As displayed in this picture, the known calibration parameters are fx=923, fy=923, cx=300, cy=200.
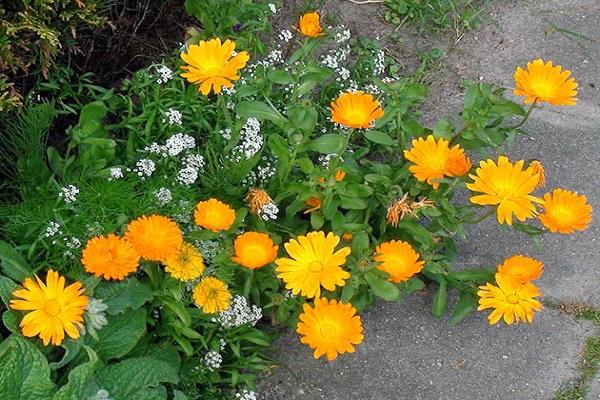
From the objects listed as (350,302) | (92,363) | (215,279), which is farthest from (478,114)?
(92,363)

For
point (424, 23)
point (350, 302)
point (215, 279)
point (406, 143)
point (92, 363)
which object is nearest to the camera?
point (92, 363)

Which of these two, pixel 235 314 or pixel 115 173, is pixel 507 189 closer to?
Answer: pixel 235 314

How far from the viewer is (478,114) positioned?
2.82 meters

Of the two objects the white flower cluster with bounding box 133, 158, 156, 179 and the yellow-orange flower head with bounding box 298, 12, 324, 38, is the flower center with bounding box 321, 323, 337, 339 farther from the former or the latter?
the yellow-orange flower head with bounding box 298, 12, 324, 38

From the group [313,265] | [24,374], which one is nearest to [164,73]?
[313,265]

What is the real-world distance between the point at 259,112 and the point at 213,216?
1.33 ft

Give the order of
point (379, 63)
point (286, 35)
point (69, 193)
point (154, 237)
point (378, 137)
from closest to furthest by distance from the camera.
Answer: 1. point (154, 237)
2. point (69, 193)
3. point (378, 137)
4. point (286, 35)
5. point (379, 63)

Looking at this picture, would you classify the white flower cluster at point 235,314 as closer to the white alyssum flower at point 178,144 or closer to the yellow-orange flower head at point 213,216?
the yellow-orange flower head at point 213,216

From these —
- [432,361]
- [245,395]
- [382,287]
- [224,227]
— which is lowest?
[432,361]

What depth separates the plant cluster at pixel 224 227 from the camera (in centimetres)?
253

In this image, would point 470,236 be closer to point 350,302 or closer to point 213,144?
point 350,302

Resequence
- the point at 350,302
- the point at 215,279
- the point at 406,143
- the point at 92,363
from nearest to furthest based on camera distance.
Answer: the point at 92,363, the point at 215,279, the point at 350,302, the point at 406,143

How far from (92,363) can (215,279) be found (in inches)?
16.9

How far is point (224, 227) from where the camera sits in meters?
2.61
